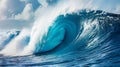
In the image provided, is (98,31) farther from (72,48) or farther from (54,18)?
(54,18)

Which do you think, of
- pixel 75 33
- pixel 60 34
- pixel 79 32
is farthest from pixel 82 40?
pixel 60 34

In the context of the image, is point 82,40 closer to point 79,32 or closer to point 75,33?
point 79,32

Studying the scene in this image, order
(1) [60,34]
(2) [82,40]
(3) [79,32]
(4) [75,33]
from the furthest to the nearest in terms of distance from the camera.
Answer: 1. (1) [60,34]
2. (4) [75,33]
3. (3) [79,32]
4. (2) [82,40]

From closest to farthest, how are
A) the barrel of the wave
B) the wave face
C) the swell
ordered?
the wave face < the swell < the barrel of the wave

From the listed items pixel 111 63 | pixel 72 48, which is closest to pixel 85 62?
pixel 111 63

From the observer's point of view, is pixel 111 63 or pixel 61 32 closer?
pixel 111 63

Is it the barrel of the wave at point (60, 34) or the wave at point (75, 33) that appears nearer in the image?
the wave at point (75, 33)

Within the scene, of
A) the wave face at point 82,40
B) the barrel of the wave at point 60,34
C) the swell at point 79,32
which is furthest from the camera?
the barrel of the wave at point 60,34
